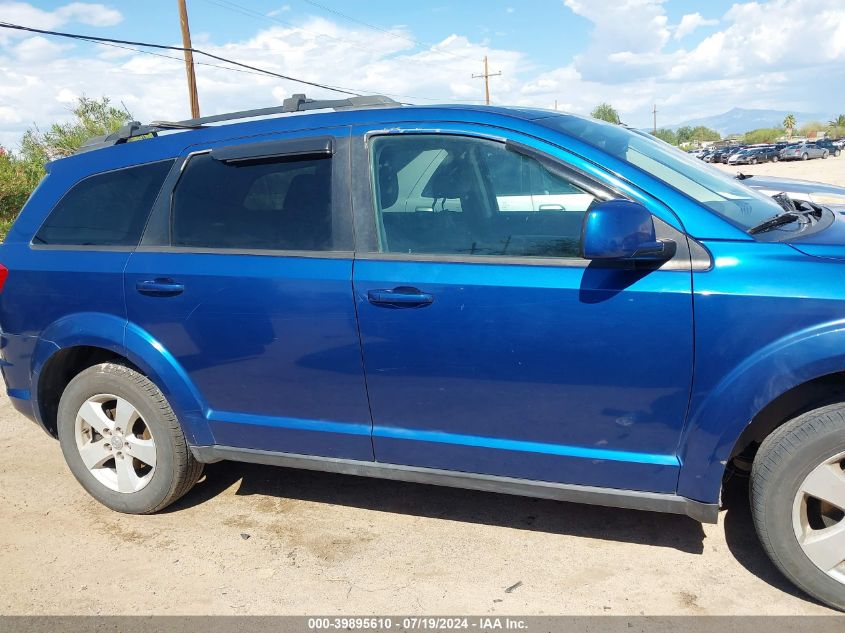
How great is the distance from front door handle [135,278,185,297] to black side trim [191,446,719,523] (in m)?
0.77

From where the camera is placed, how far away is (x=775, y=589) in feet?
9.29

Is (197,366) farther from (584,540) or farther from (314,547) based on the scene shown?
(584,540)

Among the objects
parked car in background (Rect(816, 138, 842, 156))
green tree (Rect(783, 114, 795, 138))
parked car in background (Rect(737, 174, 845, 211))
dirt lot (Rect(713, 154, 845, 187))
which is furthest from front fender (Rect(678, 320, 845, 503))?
green tree (Rect(783, 114, 795, 138))

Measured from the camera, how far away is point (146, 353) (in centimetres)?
342

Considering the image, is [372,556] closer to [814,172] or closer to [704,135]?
[814,172]

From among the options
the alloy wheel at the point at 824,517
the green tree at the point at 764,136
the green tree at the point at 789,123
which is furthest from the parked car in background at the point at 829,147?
the alloy wheel at the point at 824,517

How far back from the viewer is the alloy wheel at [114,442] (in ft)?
11.9

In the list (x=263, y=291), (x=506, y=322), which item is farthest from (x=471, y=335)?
(x=263, y=291)

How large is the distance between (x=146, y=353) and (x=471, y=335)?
1.62 metres

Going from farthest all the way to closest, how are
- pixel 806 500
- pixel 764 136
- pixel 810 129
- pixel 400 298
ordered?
1. pixel 764 136
2. pixel 810 129
3. pixel 400 298
4. pixel 806 500

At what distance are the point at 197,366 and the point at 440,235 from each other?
131cm

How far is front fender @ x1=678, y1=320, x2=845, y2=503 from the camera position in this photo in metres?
2.42

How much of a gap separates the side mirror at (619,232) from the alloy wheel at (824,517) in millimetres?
976

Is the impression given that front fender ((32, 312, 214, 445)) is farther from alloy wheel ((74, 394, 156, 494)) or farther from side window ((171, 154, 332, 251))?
side window ((171, 154, 332, 251))
